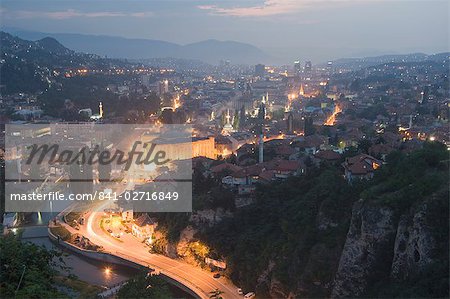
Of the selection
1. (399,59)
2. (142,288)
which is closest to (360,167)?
(142,288)

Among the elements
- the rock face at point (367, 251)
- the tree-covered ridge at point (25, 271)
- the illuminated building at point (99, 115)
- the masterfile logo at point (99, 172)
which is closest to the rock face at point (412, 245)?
the rock face at point (367, 251)

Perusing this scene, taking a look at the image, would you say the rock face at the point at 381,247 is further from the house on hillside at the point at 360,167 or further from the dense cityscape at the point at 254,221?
the house on hillside at the point at 360,167

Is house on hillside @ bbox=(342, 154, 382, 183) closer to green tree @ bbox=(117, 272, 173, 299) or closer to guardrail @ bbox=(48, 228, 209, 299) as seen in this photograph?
guardrail @ bbox=(48, 228, 209, 299)

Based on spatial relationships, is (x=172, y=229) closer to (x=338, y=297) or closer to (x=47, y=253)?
(x=338, y=297)

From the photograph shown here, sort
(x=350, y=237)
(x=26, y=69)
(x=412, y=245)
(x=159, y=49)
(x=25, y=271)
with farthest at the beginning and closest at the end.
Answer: (x=159, y=49) → (x=26, y=69) → (x=350, y=237) → (x=412, y=245) → (x=25, y=271)

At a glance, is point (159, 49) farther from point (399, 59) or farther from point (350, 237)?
point (350, 237)

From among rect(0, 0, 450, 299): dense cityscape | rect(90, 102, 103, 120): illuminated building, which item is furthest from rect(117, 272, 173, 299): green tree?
rect(90, 102, 103, 120): illuminated building
